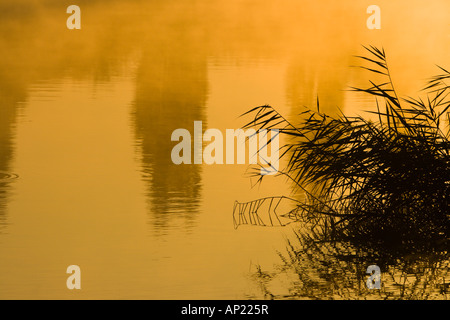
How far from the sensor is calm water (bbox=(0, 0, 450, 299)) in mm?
6000

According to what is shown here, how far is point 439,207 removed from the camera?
611cm

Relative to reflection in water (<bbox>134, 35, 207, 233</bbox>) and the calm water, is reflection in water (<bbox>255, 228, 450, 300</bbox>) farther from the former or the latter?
reflection in water (<bbox>134, 35, 207, 233</bbox>)

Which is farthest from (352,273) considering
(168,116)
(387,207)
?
(168,116)

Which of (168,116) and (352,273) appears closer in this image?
(352,273)

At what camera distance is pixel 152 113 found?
11875 mm

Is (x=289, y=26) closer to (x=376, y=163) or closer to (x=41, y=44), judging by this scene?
(x=41, y=44)

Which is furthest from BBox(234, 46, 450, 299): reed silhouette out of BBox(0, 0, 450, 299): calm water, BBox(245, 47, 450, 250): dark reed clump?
BBox(0, 0, 450, 299): calm water

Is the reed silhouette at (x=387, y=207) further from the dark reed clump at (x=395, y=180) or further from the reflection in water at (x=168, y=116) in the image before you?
the reflection in water at (x=168, y=116)

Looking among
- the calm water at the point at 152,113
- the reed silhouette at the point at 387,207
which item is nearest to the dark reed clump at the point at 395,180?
the reed silhouette at the point at 387,207

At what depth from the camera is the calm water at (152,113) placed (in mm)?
6000

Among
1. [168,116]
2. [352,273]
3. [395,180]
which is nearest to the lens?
[352,273]

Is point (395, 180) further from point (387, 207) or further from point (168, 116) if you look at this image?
point (168, 116)
